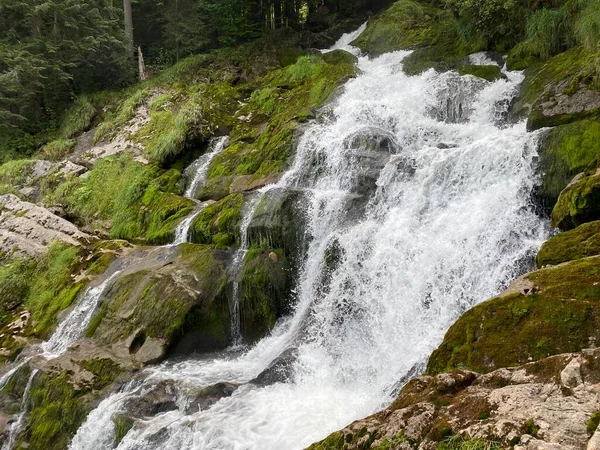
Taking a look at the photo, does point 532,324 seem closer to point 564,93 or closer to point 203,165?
point 564,93

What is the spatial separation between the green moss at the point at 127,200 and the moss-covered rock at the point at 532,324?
996cm

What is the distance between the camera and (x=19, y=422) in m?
9.40

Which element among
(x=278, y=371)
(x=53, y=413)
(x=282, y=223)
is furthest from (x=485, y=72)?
(x=53, y=413)

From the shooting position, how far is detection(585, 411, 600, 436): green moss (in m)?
2.67

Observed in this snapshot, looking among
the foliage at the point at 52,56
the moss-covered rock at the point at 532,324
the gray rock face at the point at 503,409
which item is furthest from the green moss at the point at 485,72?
→ the foliage at the point at 52,56

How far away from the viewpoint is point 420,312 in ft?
27.1

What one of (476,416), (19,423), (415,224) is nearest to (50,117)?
(19,423)

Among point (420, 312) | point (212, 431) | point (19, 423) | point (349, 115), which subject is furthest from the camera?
point (349, 115)

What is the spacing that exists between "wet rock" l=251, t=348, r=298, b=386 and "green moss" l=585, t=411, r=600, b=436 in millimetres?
5891

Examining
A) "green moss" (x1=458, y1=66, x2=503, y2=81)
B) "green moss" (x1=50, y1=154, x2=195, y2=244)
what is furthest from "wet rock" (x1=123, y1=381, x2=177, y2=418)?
"green moss" (x1=458, y1=66, x2=503, y2=81)

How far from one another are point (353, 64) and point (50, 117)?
15803 millimetres

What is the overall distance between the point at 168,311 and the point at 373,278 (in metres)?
4.73

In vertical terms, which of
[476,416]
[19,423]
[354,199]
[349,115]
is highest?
[349,115]

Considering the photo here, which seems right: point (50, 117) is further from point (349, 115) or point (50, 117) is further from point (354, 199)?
point (354, 199)
